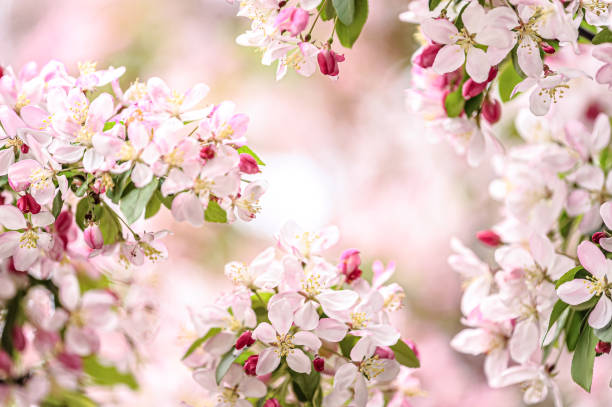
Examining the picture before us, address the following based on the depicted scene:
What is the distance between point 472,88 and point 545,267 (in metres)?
0.19

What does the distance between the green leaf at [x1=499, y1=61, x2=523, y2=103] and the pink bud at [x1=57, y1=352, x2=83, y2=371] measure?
0.55 meters

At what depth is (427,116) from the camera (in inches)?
31.6

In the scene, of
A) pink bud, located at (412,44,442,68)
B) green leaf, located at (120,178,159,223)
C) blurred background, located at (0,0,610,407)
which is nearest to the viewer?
green leaf, located at (120,178,159,223)

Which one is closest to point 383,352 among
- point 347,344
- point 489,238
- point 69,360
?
point 347,344

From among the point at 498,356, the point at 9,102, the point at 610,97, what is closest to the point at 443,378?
the point at 610,97

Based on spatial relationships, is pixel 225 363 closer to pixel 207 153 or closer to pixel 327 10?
pixel 207 153

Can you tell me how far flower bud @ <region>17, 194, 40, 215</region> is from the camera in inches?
24.3

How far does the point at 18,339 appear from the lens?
0.80 meters

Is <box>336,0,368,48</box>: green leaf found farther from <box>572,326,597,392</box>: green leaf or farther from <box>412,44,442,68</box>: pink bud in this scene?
<box>572,326,597,392</box>: green leaf

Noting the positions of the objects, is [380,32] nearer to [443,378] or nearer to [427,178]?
[427,178]

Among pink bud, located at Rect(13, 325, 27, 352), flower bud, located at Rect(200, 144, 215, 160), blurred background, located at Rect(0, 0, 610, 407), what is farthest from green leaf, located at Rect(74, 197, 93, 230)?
blurred background, located at Rect(0, 0, 610, 407)

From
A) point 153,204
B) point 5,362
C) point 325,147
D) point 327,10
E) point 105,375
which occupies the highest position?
point 327,10

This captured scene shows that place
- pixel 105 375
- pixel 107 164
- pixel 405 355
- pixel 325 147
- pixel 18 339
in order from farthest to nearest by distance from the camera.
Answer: pixel 325 147
pixel 105 375
pixel 18 339
pixel 405 355
pixel 107 164

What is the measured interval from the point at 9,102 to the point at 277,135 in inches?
64.0
